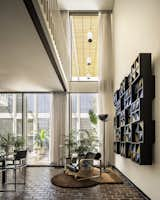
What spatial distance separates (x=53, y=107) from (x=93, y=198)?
501 centimetres

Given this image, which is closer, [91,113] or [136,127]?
[136,127]

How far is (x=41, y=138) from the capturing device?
977cm

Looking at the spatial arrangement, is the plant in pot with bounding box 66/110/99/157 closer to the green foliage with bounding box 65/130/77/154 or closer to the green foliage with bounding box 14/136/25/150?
the green foliage with bounding box 65/130/77/154

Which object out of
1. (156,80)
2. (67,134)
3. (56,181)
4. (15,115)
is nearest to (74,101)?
(67,134)

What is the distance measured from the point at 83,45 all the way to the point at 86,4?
1786 millimetres

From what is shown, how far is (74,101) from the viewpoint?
9898 millimetres

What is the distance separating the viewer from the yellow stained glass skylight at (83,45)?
9934mm

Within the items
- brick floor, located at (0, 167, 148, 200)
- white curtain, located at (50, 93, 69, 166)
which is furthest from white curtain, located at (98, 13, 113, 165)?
brick floor, located at (0, 167, 148, 200)

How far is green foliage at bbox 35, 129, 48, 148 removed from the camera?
977 cm

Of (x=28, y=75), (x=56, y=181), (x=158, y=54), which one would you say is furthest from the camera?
(x=28, y=75)

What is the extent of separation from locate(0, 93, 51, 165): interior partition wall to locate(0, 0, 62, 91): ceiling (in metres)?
0.99

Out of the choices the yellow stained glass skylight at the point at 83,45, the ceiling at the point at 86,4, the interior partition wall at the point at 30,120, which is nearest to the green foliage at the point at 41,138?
the interior partition wall at the point at 30,120

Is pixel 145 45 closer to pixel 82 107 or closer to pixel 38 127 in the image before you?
pixel 82 107

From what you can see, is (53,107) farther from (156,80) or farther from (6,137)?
(156,80)
